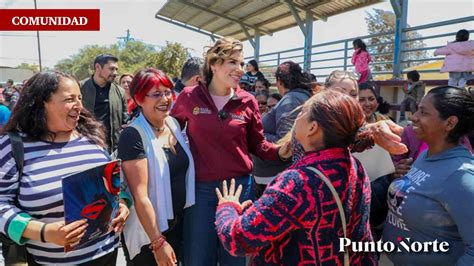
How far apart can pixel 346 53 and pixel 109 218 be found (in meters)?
10.3

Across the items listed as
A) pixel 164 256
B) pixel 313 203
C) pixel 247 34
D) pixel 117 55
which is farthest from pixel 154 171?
pixel 117 55

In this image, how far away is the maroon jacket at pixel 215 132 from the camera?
233 cm

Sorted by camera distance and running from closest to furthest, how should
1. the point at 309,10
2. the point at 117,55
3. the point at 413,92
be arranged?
the point at 413,92 → the point at 309,10 → the point at 117,55

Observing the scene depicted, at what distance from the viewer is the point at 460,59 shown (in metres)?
6.13

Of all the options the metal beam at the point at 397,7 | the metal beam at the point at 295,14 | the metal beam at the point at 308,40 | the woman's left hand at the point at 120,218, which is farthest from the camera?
the metal beam at the point at 308,40

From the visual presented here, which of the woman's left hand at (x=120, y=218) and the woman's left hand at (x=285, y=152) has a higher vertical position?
the woman's left hand at (x=285, y=152)

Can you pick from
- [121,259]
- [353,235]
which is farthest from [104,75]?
[353,235]

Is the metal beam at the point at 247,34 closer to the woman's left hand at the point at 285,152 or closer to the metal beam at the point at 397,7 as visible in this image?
the metal beam at the point at 397,7

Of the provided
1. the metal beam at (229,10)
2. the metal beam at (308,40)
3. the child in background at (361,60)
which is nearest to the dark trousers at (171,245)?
the child in background at (361,60)

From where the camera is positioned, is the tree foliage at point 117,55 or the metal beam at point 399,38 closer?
the metal beam at point 399,38

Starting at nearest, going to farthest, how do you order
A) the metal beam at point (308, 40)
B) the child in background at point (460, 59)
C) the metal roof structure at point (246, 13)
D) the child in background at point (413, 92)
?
the child in background at point (460, 59), the child in background at point (413, 92), the metal roof structure at point (246, 13), the metal beam at point (308, 40)

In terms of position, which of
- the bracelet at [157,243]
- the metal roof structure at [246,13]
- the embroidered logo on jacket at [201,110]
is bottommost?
the bracelet at [157,243]

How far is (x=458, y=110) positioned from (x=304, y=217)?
1.04 metres

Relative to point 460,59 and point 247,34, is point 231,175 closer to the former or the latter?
point 460,59
